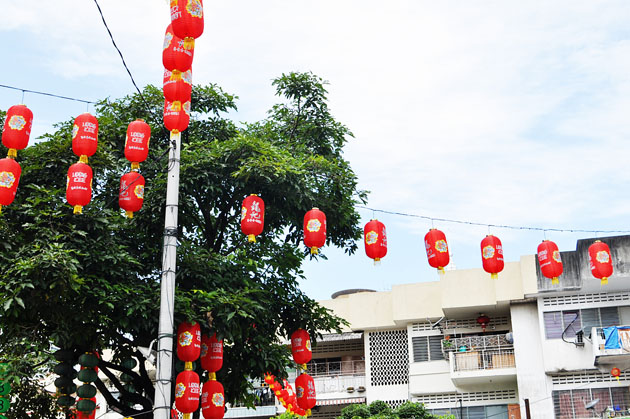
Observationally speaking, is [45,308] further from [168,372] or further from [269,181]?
[269,181]

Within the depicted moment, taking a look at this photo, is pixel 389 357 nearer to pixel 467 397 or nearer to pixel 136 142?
pixel 467 397

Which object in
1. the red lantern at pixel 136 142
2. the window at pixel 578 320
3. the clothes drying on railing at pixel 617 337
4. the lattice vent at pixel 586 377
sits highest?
the red lantern at pixel 136 142

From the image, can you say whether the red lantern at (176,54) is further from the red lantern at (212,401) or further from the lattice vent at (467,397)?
the lattice vent at (467,397)

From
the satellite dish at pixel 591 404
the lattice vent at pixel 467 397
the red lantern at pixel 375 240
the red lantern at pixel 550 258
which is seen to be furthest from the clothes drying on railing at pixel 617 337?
the red lantern at pixel 375 240

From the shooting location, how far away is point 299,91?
1680cm

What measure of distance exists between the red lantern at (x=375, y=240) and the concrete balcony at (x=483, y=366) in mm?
11480

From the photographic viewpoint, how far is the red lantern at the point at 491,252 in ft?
51.0

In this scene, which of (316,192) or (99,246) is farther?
(316,192)

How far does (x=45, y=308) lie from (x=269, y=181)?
14.0ft

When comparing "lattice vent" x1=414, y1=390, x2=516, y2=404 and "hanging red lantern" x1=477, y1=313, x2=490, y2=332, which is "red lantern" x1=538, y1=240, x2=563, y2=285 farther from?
"lattice vent" x1=414, y1=390, x2=516, y2=404

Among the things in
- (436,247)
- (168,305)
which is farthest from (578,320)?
(168,305)

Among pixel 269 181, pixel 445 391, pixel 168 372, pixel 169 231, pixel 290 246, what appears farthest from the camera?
pixel 445 391

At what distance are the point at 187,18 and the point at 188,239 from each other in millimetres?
5760

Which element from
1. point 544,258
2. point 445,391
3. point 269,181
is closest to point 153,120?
point 269,181
